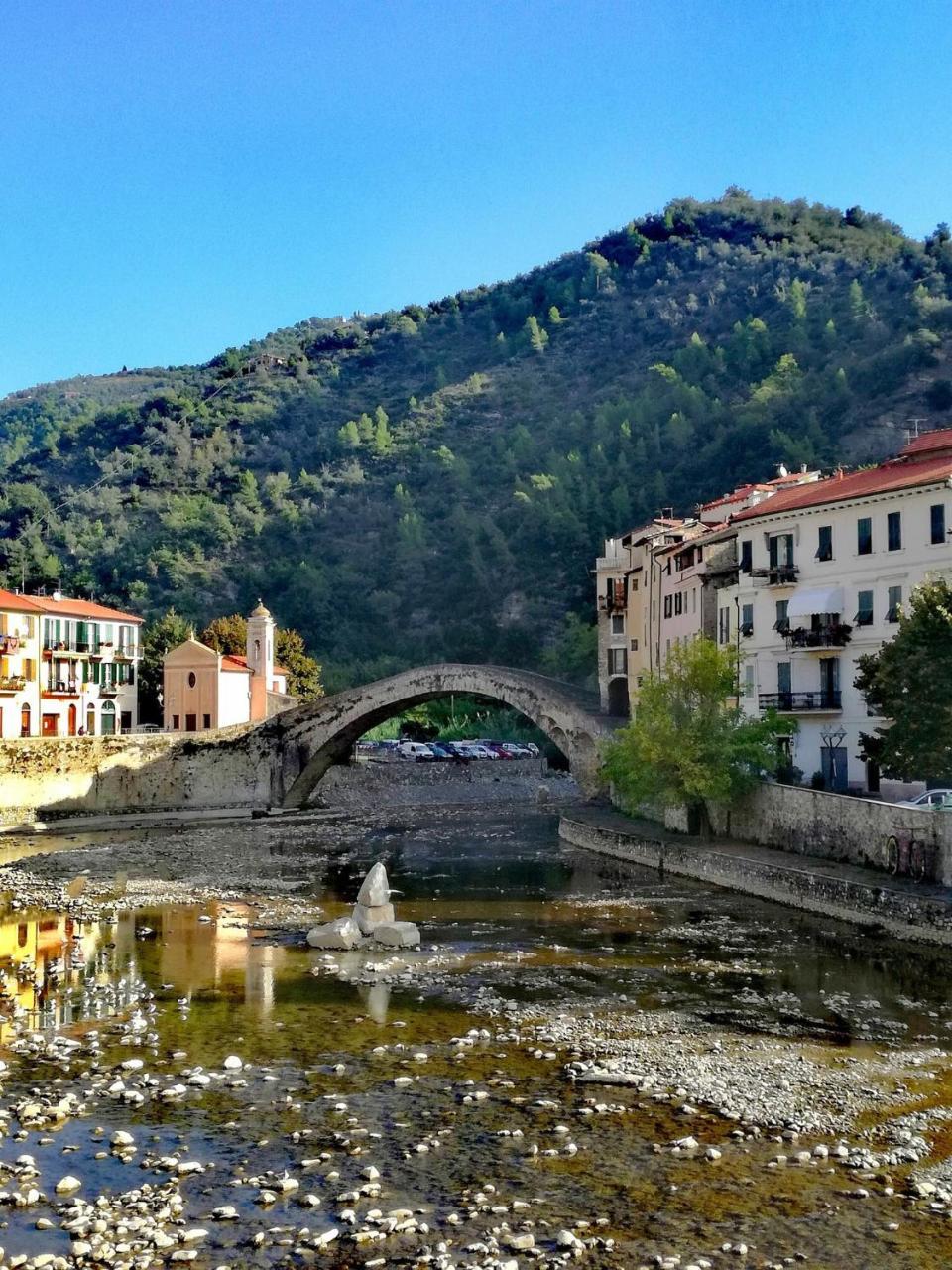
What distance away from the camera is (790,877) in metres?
33.8

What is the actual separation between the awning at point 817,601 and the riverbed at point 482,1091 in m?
13.2

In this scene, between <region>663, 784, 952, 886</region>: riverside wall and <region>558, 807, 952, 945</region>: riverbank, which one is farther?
<region>663, 784, 952, 886</region>: riverside wall

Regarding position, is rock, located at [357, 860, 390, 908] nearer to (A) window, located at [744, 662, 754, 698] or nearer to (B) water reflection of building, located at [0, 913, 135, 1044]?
(B) water reflection of building, located at [0, 913, 135, 1044]

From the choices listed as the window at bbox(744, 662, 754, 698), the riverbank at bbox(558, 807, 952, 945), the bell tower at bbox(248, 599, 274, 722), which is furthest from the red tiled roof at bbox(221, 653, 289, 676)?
the window at bbox(744, 662, 754, 698)

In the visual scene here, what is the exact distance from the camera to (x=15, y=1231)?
13891mm

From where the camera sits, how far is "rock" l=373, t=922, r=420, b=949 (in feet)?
98.5

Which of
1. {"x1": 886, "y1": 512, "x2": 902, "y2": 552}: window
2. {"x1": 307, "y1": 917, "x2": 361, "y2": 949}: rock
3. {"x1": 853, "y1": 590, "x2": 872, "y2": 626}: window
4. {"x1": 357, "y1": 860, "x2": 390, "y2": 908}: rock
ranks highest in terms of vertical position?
{"x1": 886, "y1": 512, "x2": 902, "y2": 552}: window

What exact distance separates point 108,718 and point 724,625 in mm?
38899

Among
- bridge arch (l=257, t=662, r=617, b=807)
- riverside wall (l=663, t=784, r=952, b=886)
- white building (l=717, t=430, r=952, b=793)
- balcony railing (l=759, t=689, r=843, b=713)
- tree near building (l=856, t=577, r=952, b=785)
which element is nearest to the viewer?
riverside wall (l=663, t=784, r=952, b=886)

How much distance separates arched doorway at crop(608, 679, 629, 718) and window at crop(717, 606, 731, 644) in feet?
52.7

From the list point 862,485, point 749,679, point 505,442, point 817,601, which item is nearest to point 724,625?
point 749,679

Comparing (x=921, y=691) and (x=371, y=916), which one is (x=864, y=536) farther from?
(x=371, y=916)

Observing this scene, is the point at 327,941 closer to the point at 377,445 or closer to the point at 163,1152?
the point at 163,1152

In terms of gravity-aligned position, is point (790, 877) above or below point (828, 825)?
below
